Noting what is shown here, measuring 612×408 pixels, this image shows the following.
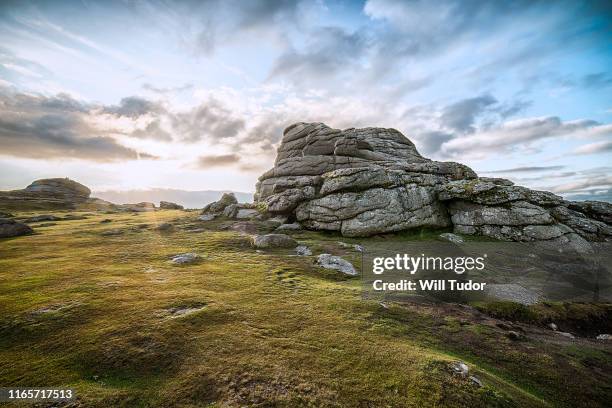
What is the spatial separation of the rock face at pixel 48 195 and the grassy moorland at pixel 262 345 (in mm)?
123839

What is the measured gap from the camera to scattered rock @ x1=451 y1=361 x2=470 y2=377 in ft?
41.1

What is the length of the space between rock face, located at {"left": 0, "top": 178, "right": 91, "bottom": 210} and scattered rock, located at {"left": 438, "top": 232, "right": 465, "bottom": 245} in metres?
146

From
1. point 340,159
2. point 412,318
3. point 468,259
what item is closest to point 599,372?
point 412,318

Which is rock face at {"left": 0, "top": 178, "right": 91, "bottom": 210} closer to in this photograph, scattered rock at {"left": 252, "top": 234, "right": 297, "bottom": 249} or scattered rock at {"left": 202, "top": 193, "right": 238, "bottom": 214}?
scattered rock at {"left": 202, "top": 193, "right": 238, "bottom": 214}

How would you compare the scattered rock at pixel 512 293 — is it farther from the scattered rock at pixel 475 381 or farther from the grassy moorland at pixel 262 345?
the scattered rock at pixel 475 381

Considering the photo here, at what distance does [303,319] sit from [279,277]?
28.3 feet

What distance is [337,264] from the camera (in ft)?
101

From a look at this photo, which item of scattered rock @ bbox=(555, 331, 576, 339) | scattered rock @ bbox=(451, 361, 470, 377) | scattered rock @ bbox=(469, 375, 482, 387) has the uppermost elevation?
scattered rock @ bbox=(451, 361, 470, 377)

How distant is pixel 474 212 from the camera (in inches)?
1781

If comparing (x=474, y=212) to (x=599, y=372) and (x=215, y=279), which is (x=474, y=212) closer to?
(x=599, y=372)

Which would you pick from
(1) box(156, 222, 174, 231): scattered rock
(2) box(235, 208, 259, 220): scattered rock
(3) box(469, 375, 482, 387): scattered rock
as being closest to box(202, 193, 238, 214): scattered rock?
(2) box(235, 208, 259, 220): scattered rock

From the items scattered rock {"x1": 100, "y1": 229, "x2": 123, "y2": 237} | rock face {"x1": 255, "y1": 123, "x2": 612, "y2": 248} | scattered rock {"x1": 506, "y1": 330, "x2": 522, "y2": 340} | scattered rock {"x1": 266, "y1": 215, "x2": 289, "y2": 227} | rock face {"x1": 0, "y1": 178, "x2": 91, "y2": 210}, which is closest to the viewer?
scattered rock {"x1": 506, "y1": 330, "x2": 522, "y2": 340}

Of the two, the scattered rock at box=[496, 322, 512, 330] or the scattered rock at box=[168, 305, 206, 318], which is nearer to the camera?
the scattered rock at box=[168, 305, 206, 318]

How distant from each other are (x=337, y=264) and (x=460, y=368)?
18.3 metres
